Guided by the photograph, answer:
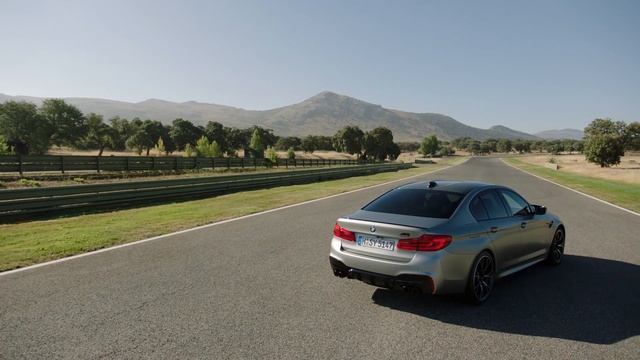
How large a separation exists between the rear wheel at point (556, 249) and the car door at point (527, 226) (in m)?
0.42

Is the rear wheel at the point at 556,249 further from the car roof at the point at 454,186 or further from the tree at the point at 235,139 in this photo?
the tree at the point at 235,139

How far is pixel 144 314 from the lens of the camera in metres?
4.69

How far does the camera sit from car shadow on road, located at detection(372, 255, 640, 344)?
14.6 ft

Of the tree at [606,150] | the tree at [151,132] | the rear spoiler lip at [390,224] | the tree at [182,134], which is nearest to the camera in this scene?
the rear spoiler lip at [390,224]

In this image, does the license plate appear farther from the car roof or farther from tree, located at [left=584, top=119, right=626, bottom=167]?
tree, located at [left=584, top=119, right=626, bottom=167]

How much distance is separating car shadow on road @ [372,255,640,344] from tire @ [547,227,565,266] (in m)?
0.33

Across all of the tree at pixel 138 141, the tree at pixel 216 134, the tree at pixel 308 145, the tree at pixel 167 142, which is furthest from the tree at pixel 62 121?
the tree at pixel 308 145

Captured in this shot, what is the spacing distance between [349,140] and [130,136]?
171 feet

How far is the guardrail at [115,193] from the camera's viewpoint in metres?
11.8

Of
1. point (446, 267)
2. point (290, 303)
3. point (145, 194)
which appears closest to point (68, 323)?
point (290, 303)

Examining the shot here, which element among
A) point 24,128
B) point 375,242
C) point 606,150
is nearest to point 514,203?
point 375,242

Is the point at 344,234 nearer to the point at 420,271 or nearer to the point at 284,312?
the point at 420,271

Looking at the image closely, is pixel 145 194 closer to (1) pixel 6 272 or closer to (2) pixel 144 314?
(1) pixel 6 272

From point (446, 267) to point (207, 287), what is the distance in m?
3.11
